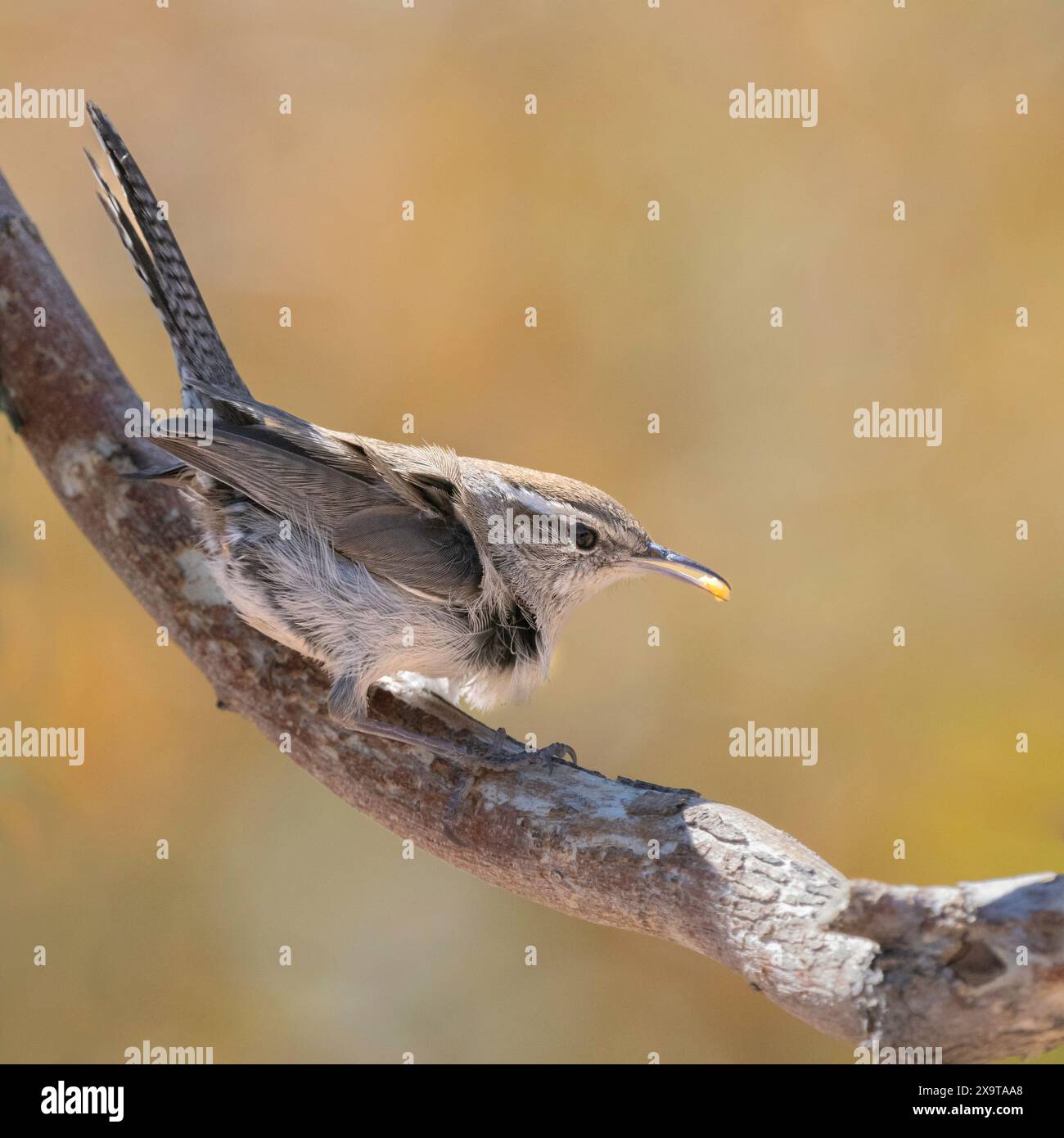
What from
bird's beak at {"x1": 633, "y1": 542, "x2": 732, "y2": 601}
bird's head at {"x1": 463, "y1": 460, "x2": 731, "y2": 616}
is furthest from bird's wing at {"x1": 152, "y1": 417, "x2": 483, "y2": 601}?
bird's beak at {"x1": 633, "y1": 542, "x2": 732, "y2": 601}

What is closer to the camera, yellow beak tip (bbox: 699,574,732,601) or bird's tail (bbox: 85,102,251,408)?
bird's tail (bbox: 85,102,251,408)

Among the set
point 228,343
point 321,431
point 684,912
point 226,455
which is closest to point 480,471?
point 321,431

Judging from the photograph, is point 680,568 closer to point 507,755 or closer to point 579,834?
point 507,755

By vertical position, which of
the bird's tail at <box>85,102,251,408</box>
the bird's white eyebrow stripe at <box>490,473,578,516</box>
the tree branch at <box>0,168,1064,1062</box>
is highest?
the bird's tail at <box>85,102,251,408</box>

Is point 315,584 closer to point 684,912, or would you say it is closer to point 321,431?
point 321,431

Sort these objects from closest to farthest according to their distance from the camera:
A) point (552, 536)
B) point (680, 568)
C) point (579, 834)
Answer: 1. point (579, 834)
2. point (552, 536)
3. point (680, 568)

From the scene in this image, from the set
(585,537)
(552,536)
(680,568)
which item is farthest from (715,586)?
(552,536)

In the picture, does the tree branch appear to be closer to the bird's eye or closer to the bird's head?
the bird's head
